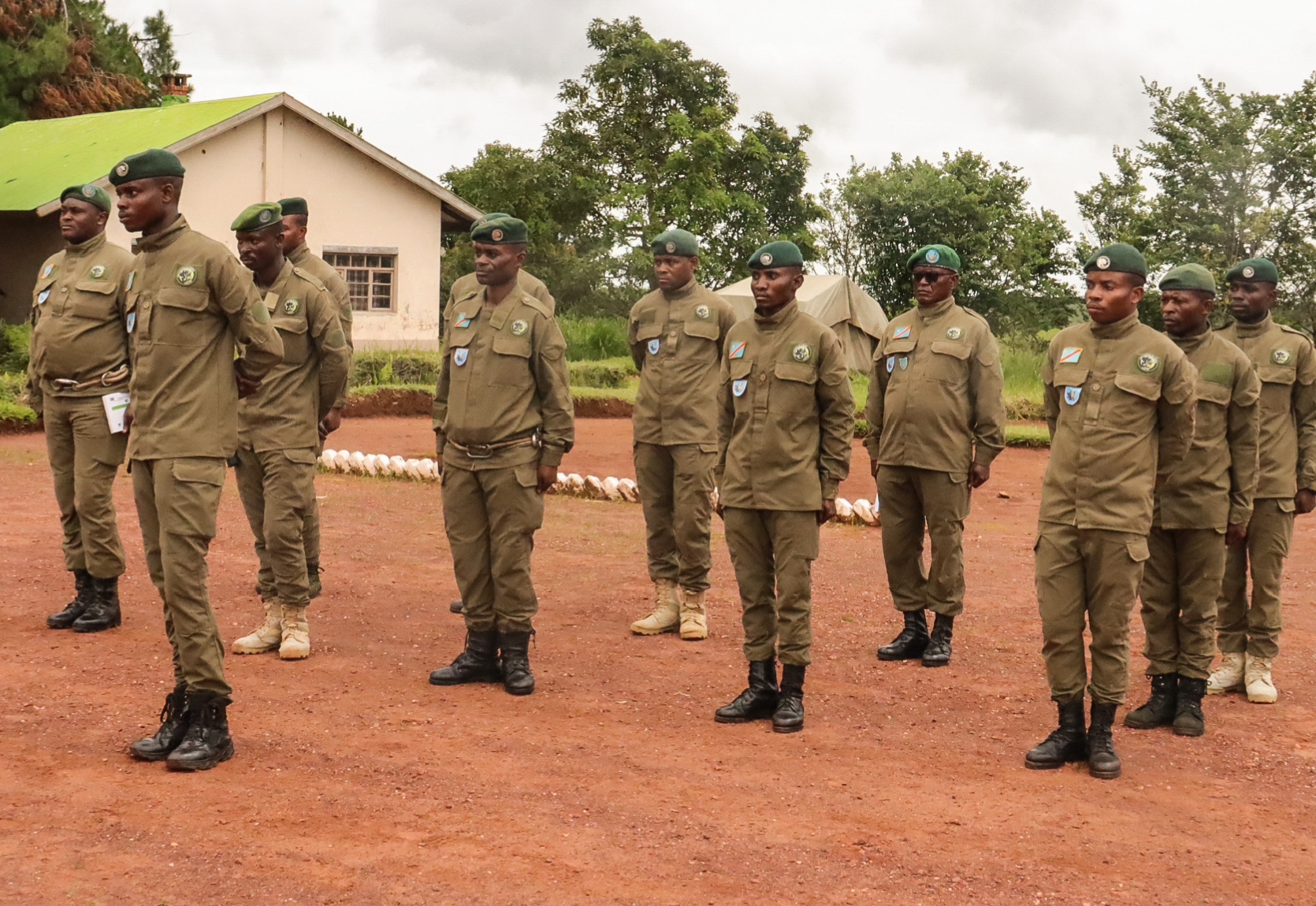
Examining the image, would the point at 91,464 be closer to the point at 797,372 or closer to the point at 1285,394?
the point at 797,372

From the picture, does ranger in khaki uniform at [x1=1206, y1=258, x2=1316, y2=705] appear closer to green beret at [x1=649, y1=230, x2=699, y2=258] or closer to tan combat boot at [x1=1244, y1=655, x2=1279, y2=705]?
tan combat boot at [x1=1244, y1=655, x2=1279, y2=705]

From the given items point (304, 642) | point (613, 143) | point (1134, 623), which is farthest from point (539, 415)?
point (613, 143)

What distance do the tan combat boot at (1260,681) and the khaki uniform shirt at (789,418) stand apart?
7.76 ft

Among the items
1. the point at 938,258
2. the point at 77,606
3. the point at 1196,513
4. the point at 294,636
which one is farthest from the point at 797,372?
the point at 77,606

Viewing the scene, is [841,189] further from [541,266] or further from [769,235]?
Answer: [541,266]

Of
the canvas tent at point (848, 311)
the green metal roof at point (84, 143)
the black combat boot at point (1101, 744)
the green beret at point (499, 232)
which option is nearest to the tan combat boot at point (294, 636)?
the green beret at point (499, 232)

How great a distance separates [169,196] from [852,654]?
13.8ft

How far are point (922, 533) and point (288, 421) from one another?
335 centimetres

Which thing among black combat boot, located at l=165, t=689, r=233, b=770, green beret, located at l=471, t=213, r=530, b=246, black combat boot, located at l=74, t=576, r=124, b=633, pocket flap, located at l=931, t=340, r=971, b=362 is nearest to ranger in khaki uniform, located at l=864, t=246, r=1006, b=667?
pocket flap, located at l=931, t=340, r=971, b=362

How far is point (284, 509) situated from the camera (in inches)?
284

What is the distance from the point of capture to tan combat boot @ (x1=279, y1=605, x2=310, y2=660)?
286 inches

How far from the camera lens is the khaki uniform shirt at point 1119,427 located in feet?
19.1

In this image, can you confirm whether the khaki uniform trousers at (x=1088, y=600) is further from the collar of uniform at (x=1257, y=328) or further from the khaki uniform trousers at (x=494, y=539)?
the khaki uniform trousers at (x=494, y=539)

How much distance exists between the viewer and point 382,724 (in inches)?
243
